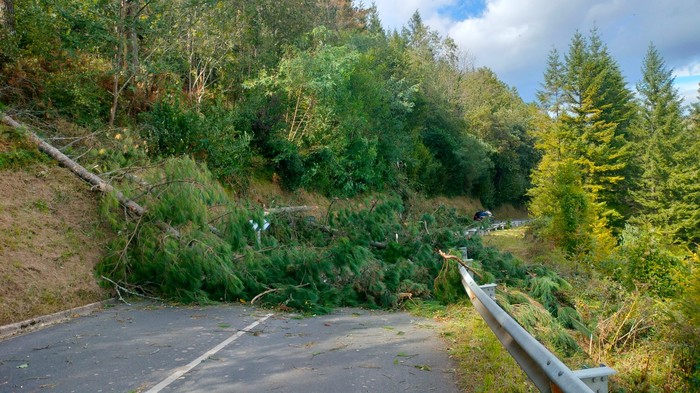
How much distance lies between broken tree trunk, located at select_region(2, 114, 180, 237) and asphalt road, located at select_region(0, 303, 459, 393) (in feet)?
9.24

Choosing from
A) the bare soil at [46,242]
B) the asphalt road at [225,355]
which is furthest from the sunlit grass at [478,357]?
the bare soil at [46,242]

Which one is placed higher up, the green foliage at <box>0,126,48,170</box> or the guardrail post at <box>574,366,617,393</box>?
the green foliage at <box>0,126,48,170</box>

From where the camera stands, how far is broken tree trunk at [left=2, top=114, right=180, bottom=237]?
12.7m

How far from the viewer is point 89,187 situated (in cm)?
1366

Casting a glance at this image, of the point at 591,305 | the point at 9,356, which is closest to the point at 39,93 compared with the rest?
the point at 9,356

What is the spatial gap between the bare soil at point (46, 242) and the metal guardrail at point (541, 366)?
25.0ft

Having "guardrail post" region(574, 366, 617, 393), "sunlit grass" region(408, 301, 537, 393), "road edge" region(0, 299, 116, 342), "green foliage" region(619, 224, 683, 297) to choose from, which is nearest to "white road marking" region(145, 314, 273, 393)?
"sunlit grass" region(408, 301, 537, 393)

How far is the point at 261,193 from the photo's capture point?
26.2m

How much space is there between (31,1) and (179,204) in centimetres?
990

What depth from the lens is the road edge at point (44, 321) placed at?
8.66 meters

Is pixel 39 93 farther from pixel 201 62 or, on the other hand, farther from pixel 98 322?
pixel 98 322

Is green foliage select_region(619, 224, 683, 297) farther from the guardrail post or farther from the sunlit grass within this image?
the guardrail post

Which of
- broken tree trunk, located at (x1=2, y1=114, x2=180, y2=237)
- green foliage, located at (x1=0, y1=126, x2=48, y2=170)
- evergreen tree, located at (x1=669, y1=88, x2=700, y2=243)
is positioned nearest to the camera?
broken tree trunk, located at (x1=2, y1=114, x2=180, y2=237)

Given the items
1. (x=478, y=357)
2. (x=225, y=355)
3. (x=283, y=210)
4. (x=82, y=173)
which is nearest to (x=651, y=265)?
(x=283, y=210)
